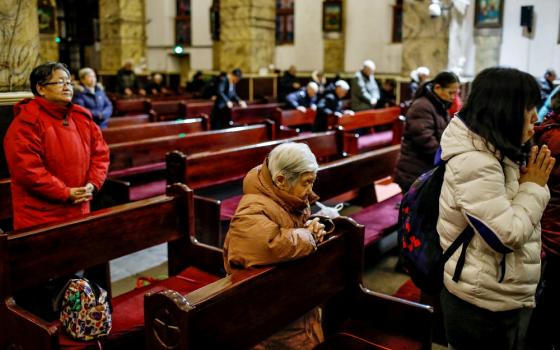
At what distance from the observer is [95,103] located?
6539 mm

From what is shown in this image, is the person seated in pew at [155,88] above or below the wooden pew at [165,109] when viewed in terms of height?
above

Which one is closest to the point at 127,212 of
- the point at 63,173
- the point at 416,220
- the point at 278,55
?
the point at 63,173

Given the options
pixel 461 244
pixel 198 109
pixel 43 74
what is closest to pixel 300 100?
pixel 198 109

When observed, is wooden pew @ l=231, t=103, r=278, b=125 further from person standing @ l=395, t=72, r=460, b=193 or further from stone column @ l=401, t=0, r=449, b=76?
person standing @ l=395, t=72, r=460, b=193

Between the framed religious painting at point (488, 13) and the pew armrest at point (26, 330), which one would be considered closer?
the pew armrest at point (26, 330)

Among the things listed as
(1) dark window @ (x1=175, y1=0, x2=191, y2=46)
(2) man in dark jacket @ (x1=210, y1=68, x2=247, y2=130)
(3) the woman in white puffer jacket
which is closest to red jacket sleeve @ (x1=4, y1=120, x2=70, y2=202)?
(3) the woman in white puffer jacket

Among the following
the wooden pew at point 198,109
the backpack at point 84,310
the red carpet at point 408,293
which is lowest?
the red carpet at point 408,293

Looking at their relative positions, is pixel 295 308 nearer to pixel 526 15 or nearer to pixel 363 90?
pixel 363 90

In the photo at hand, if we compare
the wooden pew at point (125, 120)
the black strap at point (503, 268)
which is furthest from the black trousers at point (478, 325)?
the wooden pew at point (125, 120)

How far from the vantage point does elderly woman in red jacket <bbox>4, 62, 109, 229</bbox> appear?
317 cm

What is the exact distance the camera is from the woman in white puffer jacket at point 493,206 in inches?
72.7

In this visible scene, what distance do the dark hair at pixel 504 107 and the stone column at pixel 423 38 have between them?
8.85m

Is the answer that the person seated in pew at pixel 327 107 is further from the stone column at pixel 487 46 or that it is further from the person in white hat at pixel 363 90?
the stone column at pixel 487 46

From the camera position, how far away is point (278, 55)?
15.8m
